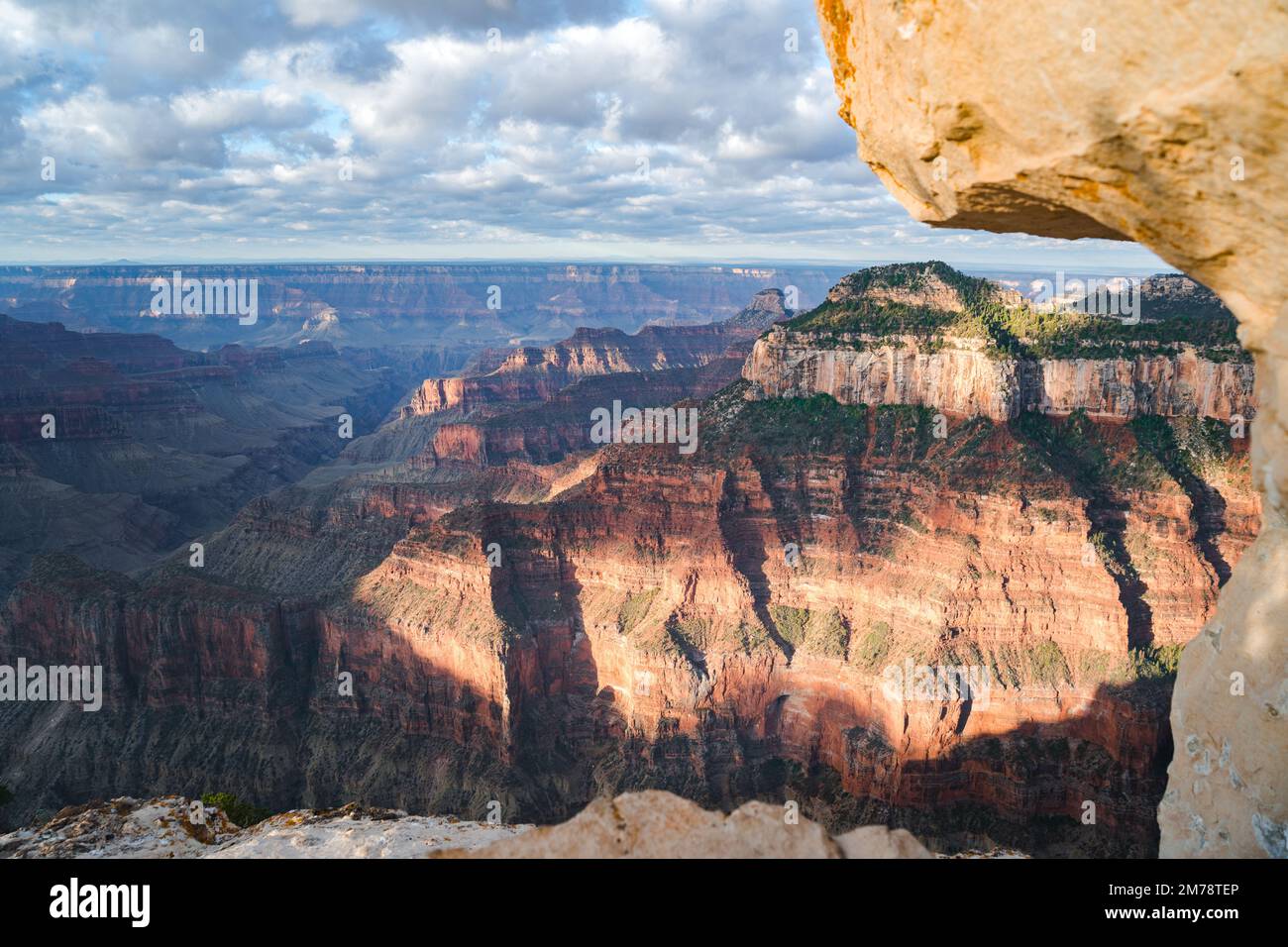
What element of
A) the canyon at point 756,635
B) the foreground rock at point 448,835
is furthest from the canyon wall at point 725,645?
the foreground rock at point 448,835

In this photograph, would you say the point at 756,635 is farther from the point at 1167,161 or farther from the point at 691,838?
the point at 1167,161

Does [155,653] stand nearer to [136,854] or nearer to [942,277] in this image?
[136,854]

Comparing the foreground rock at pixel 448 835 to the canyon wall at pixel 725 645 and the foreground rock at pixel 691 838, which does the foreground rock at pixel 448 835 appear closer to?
the foreground rock at pixel 691 838

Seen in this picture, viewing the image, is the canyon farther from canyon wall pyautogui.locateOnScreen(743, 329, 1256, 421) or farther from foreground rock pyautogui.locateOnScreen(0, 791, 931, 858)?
foreground rock pyautogui.locateOnScreen(0, 791, 931, 858)

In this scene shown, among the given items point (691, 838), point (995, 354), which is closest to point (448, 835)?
point (691, 838)

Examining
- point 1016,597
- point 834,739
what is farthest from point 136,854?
point 1016,597

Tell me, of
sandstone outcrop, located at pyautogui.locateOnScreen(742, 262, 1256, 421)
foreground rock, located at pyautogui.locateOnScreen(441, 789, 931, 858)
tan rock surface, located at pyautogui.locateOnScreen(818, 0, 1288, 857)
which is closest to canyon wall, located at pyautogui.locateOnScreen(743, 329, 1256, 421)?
sandstone outcrop, located at pyautogui.locateOnScreen(742, 262, 1256, 421)
